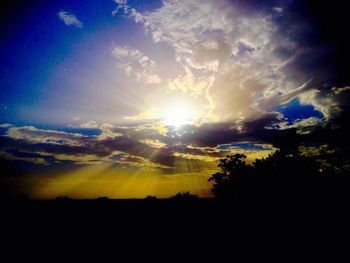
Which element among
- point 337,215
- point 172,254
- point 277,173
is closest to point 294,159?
point 277,173

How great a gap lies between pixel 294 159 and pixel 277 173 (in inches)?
227

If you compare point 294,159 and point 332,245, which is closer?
point 332,245

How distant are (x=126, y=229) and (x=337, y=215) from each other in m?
14.8

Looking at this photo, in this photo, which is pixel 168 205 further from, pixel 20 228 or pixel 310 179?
pixel 310 179

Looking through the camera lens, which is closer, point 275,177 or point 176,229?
point 176,229

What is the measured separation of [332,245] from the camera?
11.9m

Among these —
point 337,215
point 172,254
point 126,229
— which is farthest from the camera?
point 337,215

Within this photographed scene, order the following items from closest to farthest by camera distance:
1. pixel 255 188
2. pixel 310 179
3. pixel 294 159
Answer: pixel 310 179, pixel 255 188, pixel 294 159

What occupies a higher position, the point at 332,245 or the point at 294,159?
the point at 294,159

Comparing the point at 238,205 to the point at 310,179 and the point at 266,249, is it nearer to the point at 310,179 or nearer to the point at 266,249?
the point at 266,249

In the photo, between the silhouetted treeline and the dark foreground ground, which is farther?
the silhouetted treeline

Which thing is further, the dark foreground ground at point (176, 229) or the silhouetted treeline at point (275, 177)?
the silhouetted treeline at point (275, 177)

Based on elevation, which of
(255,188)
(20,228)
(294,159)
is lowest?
(255,188)

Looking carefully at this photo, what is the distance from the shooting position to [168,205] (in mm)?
15547
